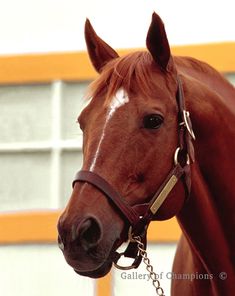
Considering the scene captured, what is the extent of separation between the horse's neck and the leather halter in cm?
8

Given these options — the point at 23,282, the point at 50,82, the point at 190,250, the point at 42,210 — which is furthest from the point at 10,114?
the point at 190,250

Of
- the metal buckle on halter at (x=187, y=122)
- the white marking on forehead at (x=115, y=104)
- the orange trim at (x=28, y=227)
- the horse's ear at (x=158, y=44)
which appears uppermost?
the horse's ear at (x=158, y=44)

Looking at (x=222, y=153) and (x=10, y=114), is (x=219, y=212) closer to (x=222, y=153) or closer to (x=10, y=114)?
(x=222, y=153)

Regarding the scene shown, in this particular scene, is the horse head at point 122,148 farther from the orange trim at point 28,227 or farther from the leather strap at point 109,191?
the orange trim at point 28,227

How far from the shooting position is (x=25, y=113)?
478cm

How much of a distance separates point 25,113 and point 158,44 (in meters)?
2.37

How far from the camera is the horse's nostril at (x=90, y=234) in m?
2.23

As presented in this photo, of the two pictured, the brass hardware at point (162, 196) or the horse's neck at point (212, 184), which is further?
the horse's neck at point (212, 184)

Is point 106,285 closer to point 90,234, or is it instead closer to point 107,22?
point 107,22

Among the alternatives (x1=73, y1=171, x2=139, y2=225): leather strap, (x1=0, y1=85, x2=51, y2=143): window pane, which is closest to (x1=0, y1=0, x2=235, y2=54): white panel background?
(x1=0, y1=85, x2=51, y2=143): window pane

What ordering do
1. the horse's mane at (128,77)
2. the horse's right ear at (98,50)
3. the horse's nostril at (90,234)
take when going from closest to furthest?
the horse's nostril at (90,234)
the horse's mane at (128,77)
the horse's right ear at (98,50)

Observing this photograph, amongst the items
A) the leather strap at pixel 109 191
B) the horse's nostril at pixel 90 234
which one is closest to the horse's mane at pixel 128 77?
the leather strap at pixel 109 191

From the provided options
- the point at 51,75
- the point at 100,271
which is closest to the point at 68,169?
the point at 51,75

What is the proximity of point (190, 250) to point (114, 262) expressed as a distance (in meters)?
0.55
